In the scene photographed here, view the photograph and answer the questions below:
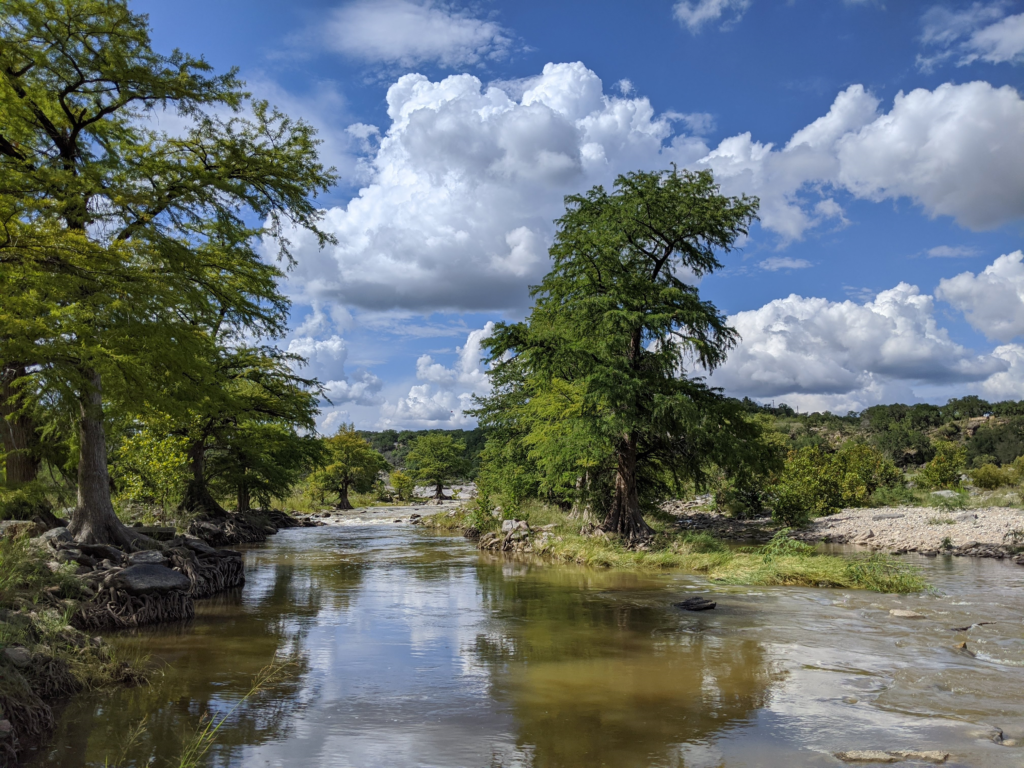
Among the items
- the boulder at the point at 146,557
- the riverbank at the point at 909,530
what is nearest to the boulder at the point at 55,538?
the boulder at the point at 146,557

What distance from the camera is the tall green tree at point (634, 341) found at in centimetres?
2080

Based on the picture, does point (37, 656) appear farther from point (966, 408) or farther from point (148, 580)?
point (966, 408)

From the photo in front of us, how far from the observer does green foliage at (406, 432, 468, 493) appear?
66938 mm

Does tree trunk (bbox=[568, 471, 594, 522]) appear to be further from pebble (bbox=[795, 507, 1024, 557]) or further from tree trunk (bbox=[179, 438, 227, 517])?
tree trunk (bbox=[179, 438, 227, 517])

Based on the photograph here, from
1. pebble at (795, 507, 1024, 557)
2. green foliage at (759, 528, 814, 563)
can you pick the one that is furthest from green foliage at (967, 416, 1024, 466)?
green foliage at (759, 528, 814, 563)

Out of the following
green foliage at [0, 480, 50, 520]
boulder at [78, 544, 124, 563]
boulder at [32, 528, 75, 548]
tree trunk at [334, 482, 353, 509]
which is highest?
green foliage at [0, 480, 50, 520]

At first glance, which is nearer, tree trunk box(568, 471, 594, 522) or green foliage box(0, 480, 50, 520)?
green foliage box(0, 480, 50, 520)

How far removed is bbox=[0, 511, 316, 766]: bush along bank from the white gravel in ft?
72.0

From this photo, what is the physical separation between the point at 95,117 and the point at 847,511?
3260 cm

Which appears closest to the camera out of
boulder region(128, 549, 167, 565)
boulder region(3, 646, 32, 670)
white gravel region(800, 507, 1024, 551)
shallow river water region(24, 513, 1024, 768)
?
shallow river water region(24, 513, 1024, 768)

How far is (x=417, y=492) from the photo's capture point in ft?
271

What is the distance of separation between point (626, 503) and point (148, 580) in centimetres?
A: 1489

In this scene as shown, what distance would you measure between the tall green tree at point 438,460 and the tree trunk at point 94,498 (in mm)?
52032

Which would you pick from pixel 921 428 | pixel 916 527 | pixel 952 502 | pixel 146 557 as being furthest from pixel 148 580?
pixel 921 428
